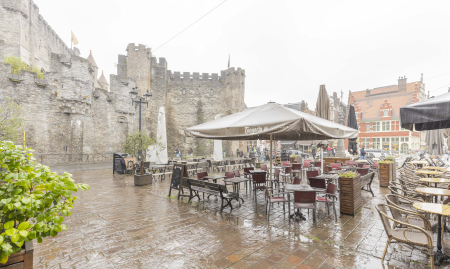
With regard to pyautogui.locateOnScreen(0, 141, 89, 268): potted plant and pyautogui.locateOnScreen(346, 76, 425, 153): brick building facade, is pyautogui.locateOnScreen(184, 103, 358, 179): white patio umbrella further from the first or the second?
pyautogui.locateOnScreen(346, 76, 425, 153): brick building facade

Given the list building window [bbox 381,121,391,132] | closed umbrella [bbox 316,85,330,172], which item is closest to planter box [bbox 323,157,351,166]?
closed umbrella [bbox 316,85,330,172]

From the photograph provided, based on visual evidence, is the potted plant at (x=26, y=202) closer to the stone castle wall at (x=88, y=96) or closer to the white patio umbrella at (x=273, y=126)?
the white patio umbrella at (x=273, y=126)

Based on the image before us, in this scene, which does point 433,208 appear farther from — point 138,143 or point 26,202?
point 138,143

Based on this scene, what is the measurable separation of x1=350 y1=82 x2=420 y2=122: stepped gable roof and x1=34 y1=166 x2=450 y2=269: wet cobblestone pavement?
114ft

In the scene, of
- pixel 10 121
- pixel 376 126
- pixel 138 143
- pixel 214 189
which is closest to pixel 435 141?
pixel 214 189

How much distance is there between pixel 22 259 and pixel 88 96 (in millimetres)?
16853

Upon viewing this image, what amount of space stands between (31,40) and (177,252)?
98.7ft

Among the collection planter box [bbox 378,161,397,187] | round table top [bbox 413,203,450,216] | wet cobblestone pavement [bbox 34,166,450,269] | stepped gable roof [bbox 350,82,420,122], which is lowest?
wet cobblestone pavement [bbox 34,166,450,269]

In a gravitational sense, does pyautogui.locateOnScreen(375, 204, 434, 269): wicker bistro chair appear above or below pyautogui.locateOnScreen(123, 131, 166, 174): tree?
below

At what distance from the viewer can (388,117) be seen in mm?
31469

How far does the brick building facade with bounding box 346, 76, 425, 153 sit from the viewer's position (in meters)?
30.5

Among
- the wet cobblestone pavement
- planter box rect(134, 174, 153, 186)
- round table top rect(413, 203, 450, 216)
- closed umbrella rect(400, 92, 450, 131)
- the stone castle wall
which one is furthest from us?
the stone castle wall

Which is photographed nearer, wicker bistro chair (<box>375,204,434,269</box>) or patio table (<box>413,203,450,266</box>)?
wicker bistro chair (<box>375,204,434,269</box>)

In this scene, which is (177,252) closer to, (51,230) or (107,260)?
(107,260)
